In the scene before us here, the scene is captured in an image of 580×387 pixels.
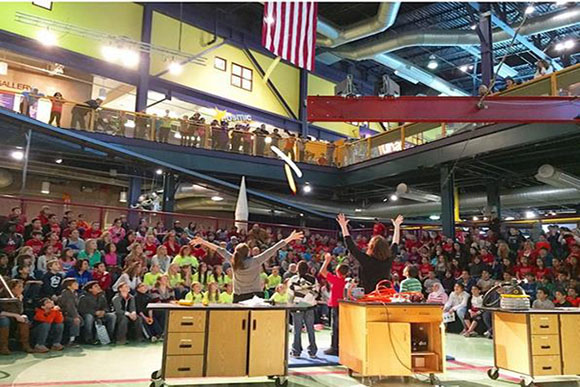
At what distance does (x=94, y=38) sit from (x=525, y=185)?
1954cm

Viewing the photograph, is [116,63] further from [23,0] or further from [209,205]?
[209,205]

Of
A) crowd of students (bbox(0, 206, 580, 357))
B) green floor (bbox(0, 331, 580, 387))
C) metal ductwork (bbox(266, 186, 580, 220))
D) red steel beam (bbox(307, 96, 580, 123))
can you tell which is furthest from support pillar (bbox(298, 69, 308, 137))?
green floor (bbox(0, 331, 580, 387))

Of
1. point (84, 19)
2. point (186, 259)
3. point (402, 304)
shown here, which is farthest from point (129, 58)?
point (402, 304)

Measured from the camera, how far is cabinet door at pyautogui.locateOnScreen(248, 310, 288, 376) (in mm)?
5590

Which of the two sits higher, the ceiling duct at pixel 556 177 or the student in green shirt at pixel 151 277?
the ceiling duct at pixel 556 177

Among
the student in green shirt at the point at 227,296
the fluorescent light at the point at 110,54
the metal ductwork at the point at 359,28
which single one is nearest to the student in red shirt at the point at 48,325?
the student in green shirt at the point at 227,296

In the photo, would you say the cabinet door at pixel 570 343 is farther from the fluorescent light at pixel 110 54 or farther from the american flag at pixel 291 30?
the fluorescent light at pixel 110 54

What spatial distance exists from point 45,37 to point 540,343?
67.4 ft

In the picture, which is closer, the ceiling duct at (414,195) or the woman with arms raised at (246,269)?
the woman with arms raised at (246,269)

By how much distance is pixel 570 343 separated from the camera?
6.05 meters

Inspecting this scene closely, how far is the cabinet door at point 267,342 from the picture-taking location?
5590 mm

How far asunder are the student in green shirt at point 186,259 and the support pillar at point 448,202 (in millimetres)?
9321

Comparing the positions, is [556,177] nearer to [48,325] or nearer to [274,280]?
[274,280]

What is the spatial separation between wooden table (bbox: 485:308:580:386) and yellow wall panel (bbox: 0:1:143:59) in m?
→ 20.1
